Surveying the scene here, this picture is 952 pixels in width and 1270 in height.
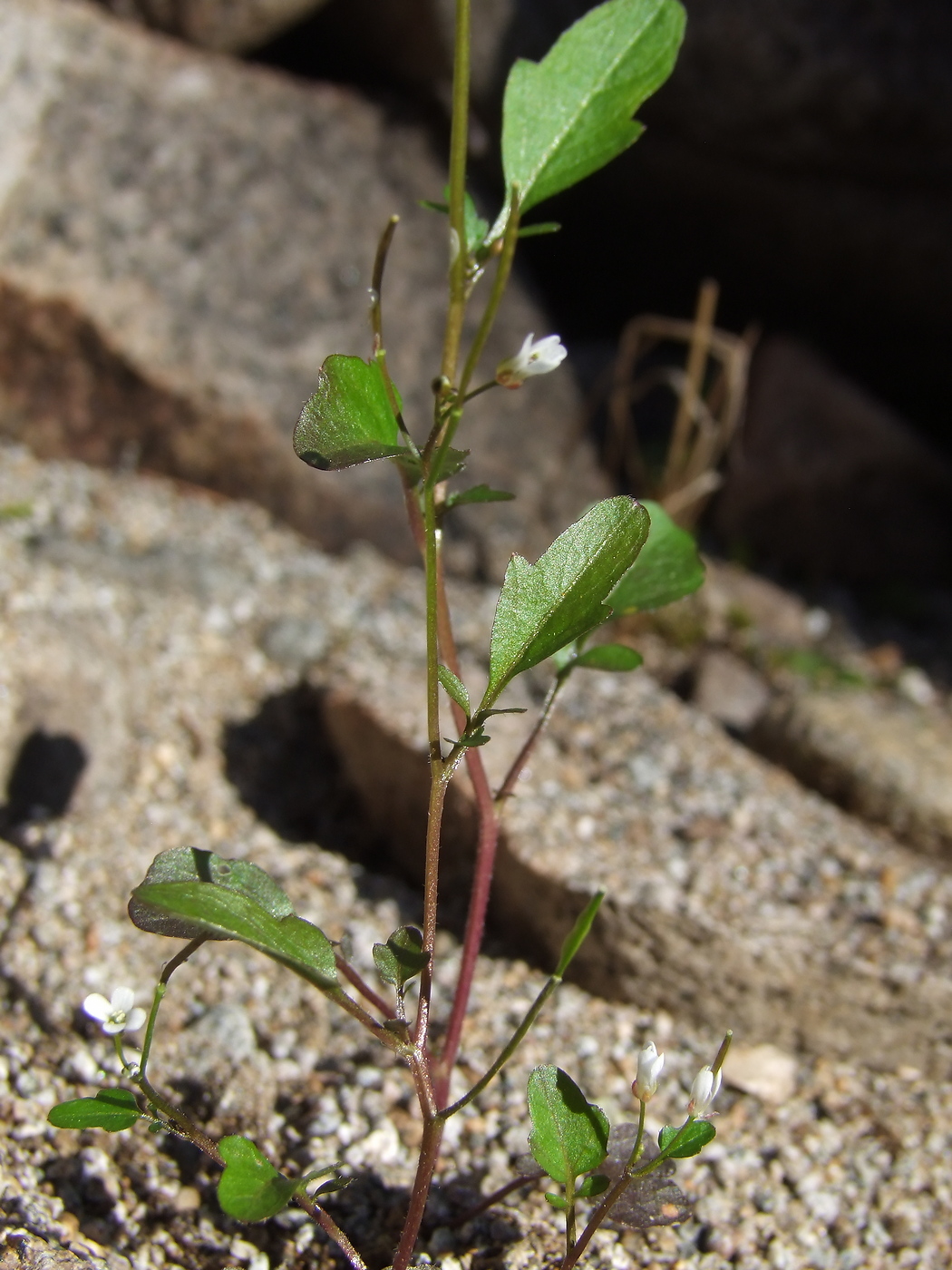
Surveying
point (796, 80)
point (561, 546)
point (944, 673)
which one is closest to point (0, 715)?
point (561, 546)

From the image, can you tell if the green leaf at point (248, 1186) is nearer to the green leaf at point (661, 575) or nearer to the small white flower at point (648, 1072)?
the small white flower at point (648, 1072)

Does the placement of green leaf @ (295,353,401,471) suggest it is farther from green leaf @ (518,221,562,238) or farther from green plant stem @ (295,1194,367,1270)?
green plant stem @ (295,1194,367,1270)

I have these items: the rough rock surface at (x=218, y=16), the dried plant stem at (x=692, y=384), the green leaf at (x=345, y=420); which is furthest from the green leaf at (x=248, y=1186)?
the rough rock surface at (x=218, y=16)

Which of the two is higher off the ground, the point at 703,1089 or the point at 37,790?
the point at 703,1089

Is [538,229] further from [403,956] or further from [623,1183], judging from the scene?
[623,1183]

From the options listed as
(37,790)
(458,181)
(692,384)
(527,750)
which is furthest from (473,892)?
(692,384)

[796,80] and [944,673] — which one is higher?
[796,80]

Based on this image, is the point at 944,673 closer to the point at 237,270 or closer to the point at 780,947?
the point at 780,947
